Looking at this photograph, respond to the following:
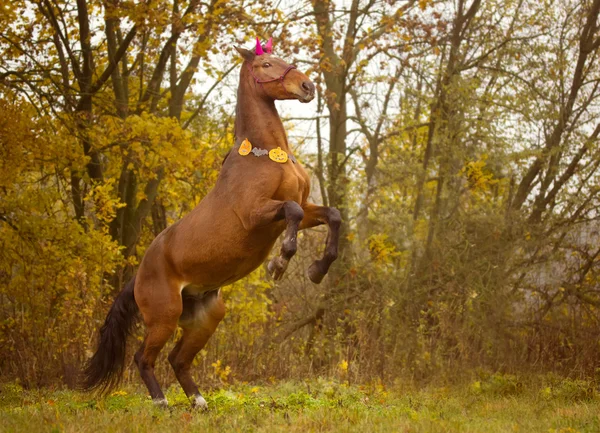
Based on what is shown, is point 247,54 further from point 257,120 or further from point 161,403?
point 161,403

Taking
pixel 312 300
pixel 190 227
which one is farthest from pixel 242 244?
pixel 312 300

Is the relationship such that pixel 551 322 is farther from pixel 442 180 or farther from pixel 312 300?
pixel 312 300

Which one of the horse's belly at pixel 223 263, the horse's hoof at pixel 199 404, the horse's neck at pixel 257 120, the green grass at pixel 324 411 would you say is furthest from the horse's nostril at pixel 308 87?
the horse's hoof at pixel 199 404

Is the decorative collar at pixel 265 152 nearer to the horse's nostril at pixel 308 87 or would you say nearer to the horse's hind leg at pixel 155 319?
the horse's nostril at pixel 308 87

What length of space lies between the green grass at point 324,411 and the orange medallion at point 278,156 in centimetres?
193

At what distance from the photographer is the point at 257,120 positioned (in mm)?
6207

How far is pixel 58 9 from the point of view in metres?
11.8

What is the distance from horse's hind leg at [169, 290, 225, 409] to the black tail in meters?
0.52

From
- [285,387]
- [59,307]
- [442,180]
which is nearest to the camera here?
[285,387]

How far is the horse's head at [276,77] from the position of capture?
586cm

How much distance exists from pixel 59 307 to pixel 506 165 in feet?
23.7

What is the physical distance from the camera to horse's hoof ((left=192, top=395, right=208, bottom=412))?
607 centimetres

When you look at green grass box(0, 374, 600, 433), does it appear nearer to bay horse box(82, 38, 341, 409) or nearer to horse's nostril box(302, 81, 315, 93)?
bay horse box(82, 38, 341, 409)

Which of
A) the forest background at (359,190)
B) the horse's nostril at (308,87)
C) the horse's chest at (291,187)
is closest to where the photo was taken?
the horse's nostril at (308,87)
